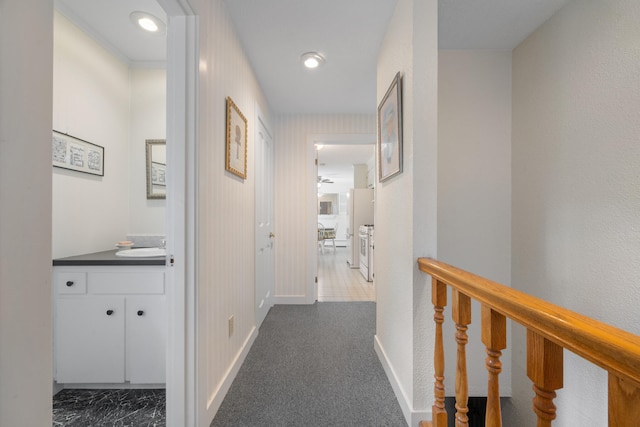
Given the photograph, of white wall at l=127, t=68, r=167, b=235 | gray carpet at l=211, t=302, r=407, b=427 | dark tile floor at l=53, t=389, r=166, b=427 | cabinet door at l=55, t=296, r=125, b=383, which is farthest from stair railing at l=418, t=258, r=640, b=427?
white wall at l=127, t=68, r=167, b=235

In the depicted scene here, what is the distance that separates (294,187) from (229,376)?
7.20 feet

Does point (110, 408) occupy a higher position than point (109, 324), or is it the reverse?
point (109, 324)

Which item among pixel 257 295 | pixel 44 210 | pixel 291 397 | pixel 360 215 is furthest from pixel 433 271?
pixel 360 215

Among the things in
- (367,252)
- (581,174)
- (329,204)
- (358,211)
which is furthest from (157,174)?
(329,204)

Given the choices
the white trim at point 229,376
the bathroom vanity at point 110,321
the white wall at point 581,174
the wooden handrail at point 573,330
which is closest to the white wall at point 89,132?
the bathroom vanity at point 110,321

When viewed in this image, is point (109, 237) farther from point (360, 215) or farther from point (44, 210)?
point (360, 215)

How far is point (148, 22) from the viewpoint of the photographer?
188cm

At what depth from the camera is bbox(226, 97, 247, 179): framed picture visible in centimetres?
177

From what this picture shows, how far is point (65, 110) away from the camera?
1802mm

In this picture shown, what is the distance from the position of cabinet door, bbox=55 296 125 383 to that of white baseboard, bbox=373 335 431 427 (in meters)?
1.65

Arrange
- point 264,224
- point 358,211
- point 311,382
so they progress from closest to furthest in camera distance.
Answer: point 311,382
point 264,224
point 358,211

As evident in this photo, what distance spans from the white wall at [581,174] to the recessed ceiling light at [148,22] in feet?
8.53

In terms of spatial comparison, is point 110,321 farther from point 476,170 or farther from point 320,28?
point 476,170

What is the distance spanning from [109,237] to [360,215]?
453 centimetres
